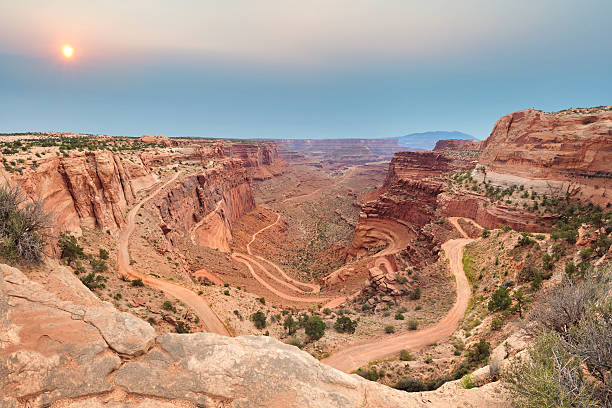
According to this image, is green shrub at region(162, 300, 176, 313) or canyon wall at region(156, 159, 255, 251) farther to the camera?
canyon wall at region(156, 159, 255, 251)

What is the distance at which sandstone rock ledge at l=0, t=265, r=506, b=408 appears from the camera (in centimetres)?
566

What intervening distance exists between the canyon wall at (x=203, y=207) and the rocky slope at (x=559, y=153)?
48.1 meters

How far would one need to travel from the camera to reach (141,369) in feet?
20.9

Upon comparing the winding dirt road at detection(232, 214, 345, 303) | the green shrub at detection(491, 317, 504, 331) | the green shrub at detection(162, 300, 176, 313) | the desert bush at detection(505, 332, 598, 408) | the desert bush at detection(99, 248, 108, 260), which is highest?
the desert bush at detection(505, 332, 598, 408)

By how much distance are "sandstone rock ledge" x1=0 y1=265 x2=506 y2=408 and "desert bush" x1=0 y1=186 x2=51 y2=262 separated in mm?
1840

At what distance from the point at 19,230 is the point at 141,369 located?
28.0 feet

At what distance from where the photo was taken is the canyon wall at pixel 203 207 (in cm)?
3547

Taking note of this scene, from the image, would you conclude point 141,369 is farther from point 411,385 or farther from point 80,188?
point 80,188

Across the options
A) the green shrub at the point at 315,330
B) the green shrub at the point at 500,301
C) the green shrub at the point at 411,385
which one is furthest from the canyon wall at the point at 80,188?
the green shrub at the point at 500,301

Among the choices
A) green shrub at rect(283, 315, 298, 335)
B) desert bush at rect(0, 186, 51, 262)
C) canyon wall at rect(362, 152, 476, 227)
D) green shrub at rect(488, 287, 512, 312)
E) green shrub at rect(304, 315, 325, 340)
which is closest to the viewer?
desert bush at rect(0, 186, 51, 262)

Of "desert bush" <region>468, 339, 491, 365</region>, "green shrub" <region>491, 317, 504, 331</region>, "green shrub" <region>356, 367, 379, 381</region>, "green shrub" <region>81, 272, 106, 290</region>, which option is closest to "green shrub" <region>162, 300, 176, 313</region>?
"green shrub" <region>81, 272, 106, 290</region>

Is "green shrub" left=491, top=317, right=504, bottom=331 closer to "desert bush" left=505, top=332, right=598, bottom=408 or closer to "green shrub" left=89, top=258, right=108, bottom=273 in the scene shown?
"desert bush" left=505, top=332, right=598, bottom=408

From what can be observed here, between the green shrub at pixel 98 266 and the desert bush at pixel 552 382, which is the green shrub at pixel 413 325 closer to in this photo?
the desert bush at pixel 552 382

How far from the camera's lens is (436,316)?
797 inches
